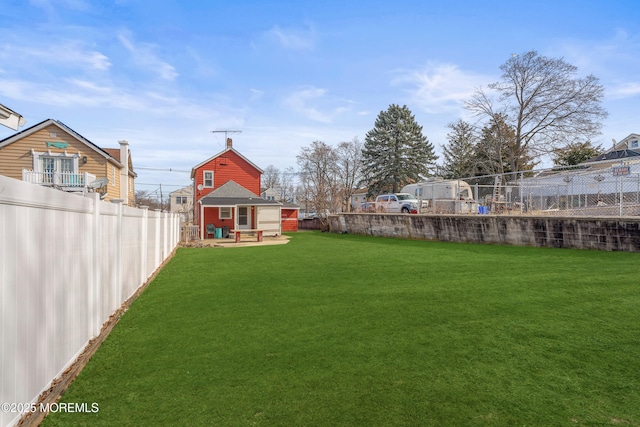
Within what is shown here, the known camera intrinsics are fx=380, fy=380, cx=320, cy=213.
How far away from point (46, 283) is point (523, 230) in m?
13.3

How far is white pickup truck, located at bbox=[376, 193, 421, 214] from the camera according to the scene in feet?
72.2

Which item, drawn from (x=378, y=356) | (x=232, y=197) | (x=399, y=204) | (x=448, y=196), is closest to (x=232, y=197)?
(x=232, y=197)

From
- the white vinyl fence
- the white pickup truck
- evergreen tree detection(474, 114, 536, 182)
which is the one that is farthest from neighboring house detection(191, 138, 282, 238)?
the white vinyl fence

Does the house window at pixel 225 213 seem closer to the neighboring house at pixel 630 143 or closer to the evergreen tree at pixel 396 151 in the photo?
the evergreen tree at pixel 396 151

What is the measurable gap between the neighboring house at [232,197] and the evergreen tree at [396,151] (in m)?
19.8

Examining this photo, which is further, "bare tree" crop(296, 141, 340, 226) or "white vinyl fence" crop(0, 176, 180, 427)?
"bare tree" crop(296, 141, 340, 226)

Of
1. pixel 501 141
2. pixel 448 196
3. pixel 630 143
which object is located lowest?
pixel 448 196

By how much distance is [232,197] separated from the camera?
1041 inches

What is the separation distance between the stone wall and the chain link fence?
0.61 m

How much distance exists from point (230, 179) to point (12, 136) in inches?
511

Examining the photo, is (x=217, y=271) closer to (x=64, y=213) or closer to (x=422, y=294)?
(x=422, y=294)

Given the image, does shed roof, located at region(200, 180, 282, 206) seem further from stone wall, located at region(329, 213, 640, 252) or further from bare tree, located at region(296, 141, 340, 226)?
bare tree, located at region(296, 141, 340, 226)

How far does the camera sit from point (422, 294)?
20.1 ft

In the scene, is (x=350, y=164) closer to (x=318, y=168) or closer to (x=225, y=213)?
(x=318, y=168)
